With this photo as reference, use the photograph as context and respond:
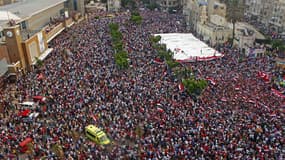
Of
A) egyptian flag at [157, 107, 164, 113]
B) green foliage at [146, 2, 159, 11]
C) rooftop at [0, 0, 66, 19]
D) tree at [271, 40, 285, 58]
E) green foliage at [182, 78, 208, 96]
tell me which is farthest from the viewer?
green foliage at [146, 2, 159, 11]

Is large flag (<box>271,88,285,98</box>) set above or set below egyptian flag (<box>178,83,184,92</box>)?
below

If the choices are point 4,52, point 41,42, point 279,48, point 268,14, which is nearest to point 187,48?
point 279,48

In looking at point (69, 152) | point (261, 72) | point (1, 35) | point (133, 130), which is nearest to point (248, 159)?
point (133, 130)

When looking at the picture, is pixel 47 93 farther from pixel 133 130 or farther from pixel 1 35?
pixel 1 35

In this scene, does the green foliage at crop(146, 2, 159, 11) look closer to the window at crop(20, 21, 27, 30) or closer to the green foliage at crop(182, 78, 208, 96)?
the window at crop(20, 21, 27, 30)

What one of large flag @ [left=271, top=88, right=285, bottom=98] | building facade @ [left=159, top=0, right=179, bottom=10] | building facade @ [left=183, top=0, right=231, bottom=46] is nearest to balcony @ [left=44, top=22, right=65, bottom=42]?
building facade @ [left=183, top=0, right=231, bottom=46]
